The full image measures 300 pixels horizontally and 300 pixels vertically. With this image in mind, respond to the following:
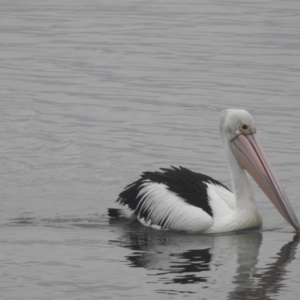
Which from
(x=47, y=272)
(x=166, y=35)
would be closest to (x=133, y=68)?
(x=166, y=35)

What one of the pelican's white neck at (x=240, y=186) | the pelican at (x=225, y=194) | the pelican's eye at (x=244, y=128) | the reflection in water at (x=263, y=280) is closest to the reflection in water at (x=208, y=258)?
the reflection in water at (x=263, y=280)

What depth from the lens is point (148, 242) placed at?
866 cm

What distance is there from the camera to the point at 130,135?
11.9 metres

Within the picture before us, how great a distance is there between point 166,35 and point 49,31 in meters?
2.13

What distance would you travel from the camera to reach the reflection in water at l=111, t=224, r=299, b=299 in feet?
24.3

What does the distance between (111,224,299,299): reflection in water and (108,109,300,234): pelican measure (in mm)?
107

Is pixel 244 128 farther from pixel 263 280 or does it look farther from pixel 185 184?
pixel 263 280

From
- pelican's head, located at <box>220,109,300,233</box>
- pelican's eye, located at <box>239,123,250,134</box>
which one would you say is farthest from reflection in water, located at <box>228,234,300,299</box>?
pelican's eye, located at <box>239,123,250,134</box>

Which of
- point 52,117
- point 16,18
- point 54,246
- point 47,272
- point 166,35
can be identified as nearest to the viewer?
point 47,272

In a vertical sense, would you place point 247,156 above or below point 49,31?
below

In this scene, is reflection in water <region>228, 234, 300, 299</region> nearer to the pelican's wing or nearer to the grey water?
the grey water

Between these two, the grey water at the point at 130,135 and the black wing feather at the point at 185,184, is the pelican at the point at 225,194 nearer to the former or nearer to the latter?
the black wing feather at the point at 185,184

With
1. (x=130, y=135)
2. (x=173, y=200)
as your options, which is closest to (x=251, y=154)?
(x=173, y=200)

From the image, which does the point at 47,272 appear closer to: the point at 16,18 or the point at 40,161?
the point at 40,161
